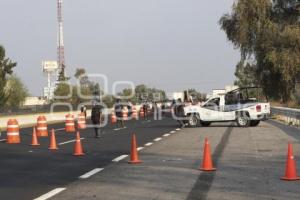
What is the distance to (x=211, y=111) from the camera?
33.2 metres

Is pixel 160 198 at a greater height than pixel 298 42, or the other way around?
pixel 298 42

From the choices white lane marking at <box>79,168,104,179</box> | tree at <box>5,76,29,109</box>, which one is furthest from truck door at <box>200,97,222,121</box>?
tree at <box>5,76,29,109</box>

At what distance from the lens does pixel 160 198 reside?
31.4ft

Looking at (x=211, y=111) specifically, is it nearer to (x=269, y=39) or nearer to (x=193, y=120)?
(x=193, y=120)

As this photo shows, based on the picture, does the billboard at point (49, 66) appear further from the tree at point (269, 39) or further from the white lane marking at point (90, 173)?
the white lane marking at point (90, 173)

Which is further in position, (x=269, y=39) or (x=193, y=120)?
(x=269, y=39)

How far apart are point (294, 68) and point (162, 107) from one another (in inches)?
1377

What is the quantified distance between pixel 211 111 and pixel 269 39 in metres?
11.5

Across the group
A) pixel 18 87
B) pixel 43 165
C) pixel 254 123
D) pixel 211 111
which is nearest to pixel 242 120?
pixel 254 123

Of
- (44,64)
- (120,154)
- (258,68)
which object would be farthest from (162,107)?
(44,64)

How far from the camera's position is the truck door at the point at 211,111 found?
1303 inches

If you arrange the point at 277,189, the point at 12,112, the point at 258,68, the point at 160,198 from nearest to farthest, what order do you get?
the point at 160,198 < the point at 277,189 < the point at 258,68 < the point at 12,112

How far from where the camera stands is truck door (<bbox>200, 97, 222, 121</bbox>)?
109 feet

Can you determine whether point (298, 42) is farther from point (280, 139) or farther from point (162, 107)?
point (162, 107)
